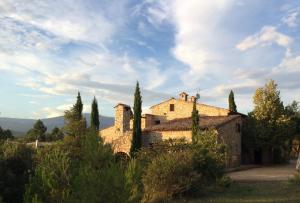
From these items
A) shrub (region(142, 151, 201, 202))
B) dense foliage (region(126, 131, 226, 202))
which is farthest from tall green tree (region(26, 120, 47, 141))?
shrub (region(142, 151, 201, 202))

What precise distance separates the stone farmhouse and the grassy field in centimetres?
1267

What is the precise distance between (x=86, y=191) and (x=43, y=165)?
2.27m

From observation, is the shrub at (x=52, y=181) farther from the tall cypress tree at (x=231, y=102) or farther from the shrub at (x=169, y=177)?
the tall cypress tree at (x=231, y=102)

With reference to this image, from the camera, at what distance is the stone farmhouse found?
3881cm

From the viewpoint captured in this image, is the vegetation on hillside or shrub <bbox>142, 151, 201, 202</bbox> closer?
the vegetation on hillside

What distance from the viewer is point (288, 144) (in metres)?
50.2

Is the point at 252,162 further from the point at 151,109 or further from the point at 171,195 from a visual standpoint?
the point at 171,195

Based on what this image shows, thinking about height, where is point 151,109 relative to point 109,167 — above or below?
above

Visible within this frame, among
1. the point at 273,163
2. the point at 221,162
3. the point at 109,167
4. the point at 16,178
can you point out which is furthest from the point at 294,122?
the point at 109,167

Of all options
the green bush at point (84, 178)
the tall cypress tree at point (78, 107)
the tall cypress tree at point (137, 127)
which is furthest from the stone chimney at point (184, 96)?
the green bush at point (84, 178)

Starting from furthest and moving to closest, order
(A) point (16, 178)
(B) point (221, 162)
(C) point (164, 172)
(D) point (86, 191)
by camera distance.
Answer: (B) point (221, 162) → (C) point (164, 172) → (A) point (16, 178) → (D) point (86, 191)

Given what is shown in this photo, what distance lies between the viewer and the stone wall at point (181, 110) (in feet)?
148

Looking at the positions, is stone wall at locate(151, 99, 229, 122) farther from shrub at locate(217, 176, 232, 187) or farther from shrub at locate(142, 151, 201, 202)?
shrub at locate(142, 151, 201, 202)

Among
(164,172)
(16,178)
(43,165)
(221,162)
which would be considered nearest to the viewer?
(43,165)
